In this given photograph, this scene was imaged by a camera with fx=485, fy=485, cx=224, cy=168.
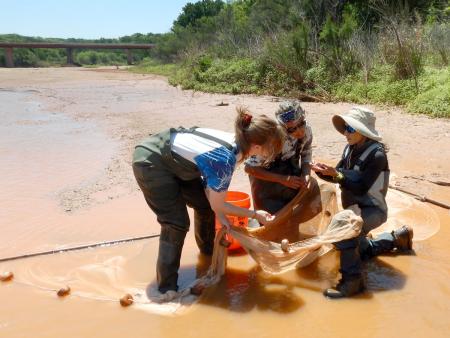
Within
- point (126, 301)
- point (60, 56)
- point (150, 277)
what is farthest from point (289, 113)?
point (60, 56)

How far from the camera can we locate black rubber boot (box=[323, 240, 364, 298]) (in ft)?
10.9

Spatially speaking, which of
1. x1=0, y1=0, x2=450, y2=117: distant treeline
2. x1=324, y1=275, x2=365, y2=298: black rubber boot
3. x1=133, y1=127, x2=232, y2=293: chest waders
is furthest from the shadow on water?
x1=0, y1=0, x2=450, y2=117: distant treeline

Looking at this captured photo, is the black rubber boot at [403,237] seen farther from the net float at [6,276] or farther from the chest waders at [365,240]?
the net float at [6,276]

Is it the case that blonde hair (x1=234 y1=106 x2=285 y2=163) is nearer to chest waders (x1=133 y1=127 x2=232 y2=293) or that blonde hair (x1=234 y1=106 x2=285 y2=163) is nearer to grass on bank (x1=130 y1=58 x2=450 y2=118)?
chest waders (x1=133 y1=127 x2=232 y2=293)

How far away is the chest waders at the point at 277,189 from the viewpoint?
390cm

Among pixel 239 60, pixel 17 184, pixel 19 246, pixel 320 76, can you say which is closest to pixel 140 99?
pixel 239 60

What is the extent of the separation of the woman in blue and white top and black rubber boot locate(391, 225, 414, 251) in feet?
4.21

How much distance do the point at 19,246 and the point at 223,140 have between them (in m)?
2.38

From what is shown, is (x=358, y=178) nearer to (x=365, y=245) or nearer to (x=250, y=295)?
(x=365, y=245)

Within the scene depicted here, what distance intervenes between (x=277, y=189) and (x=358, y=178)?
0.69m

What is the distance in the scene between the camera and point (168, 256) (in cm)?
334

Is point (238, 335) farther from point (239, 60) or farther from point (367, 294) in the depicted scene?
point (239, 60)

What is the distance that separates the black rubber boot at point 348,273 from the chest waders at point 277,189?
28.5 inches

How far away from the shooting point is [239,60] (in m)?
18.3
